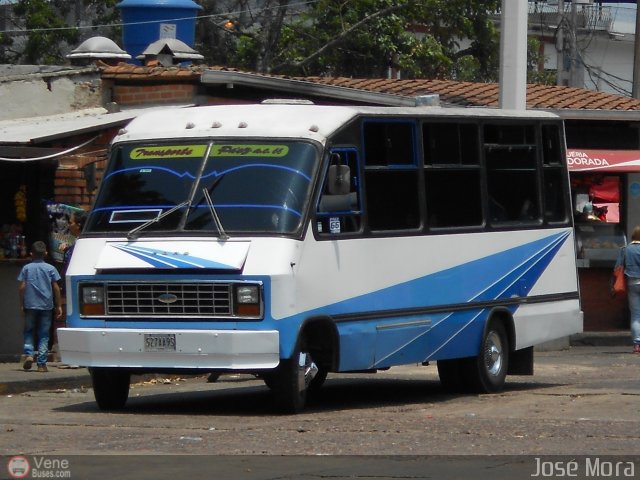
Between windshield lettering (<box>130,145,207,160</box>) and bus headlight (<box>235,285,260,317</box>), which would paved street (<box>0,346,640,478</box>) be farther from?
windshield lettering (<box>130,145,207,160</box>)

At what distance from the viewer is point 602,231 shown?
2389 cm

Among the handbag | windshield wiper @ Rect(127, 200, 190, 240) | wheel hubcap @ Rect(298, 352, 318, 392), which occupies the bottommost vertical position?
the handbag

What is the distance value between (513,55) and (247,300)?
9.50m

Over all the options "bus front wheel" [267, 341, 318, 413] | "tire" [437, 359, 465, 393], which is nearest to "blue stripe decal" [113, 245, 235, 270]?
"bus front wheel" [267, 341, 318, 413]

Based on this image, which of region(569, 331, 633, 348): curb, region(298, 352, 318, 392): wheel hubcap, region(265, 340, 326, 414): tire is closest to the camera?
region(265, 340, 326, 414): tire

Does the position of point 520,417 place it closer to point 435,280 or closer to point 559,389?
point 435,280

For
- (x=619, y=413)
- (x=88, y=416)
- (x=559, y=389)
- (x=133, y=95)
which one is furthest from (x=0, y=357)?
(x=619, y=413)

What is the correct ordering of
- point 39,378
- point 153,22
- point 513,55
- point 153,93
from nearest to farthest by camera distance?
point 39,378, point 153,93, point 513,55, point 153,22

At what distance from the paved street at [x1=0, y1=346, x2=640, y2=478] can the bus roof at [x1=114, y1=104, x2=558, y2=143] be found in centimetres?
240

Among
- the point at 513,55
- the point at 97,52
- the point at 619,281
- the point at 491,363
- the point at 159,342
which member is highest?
the point at 97,52

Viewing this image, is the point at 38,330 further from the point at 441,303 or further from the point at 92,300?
the point at 441,303

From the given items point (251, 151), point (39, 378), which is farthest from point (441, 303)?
point (39, 378)

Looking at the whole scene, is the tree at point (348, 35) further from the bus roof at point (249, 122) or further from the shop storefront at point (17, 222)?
the bus roof at point (249, 122)

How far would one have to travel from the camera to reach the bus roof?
1245 cm
